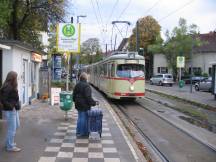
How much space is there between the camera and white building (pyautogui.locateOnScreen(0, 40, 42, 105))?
1747 cm

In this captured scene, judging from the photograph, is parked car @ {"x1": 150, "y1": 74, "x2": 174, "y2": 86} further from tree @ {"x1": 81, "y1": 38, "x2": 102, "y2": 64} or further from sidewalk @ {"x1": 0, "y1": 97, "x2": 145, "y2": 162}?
tree @ {"x1": 81, "y1": 38, "x2": 102, "y2": 64}

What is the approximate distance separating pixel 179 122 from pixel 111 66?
10327 millimetres

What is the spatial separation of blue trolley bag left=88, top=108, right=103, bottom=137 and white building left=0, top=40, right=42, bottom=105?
16.4 ft

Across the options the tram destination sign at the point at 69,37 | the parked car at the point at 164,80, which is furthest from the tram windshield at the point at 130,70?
the parked car at the point at 164,80

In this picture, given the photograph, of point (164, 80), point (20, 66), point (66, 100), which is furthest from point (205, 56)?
point (66, 100)

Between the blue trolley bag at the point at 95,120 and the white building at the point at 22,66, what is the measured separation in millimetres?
4984

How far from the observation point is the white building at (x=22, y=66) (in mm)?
17469

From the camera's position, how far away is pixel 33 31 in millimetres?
37406

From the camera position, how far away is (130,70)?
27078 millimetres

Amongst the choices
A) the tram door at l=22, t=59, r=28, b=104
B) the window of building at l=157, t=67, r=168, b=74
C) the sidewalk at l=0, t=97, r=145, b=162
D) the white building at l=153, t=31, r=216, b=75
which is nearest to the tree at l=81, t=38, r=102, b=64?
the window of building at l=157, t=67, r=168, b=74

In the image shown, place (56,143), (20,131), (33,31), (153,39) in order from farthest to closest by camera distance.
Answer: (153,39)
(33,31)
(20,131)
(56,143)

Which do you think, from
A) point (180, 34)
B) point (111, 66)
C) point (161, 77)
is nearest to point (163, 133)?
point (111, 66)

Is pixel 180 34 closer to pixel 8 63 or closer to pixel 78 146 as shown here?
pixel 8 63

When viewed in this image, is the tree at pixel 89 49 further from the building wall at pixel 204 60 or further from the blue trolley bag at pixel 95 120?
the blue trolley bag at pixel 95 120
